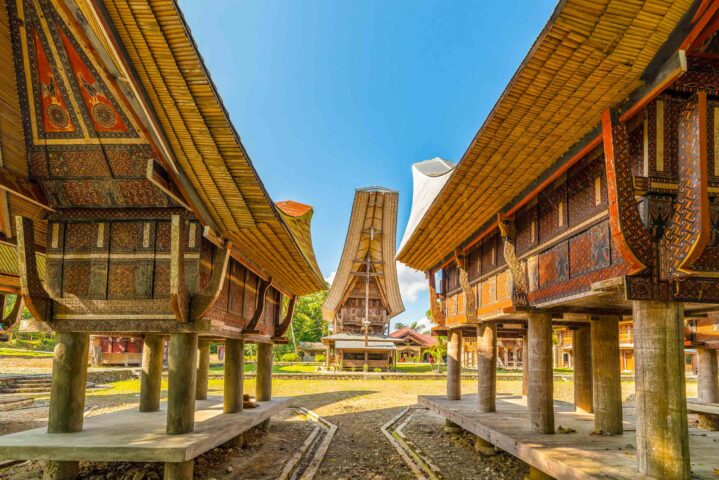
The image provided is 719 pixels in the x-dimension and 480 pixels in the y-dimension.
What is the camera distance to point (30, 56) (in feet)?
20.0

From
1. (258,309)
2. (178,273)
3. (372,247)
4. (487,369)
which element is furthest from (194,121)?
(372,247)

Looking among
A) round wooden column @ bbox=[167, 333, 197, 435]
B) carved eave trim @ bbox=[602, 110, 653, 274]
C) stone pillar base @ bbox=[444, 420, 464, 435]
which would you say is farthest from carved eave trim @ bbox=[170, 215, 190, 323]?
stone pillar base @ bbox=[444, 420, 464, 435]

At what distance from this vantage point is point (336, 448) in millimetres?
11008

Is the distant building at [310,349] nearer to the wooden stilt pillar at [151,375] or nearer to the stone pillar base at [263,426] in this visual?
the stone pillar base at [263,426]

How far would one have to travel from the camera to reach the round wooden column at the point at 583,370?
36.7 ft

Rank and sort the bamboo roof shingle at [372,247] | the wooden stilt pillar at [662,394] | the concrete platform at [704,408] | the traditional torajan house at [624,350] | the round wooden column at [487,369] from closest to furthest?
the wooden stilt pillar at [662,394] → the round wooden column at [487,369] → the concrete platform at [704,408] → the bamboo roof shingle at [372,247] → the traditional torajan house at [624,350]

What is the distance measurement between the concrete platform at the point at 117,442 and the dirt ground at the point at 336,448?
2.30 feet

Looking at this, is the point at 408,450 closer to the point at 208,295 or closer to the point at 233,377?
the point at 233,377

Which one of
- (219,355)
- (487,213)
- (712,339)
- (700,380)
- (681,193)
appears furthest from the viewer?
(219,355)

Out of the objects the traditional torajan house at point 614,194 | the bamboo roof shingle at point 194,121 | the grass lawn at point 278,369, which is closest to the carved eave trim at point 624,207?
the traditional torajan house at point 614,194

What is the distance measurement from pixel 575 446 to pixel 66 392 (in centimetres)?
722

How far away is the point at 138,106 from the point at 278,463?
6.85 metres

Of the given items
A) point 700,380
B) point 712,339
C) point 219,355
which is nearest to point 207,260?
point 712,339

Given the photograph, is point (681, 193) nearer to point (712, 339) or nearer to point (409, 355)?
point (712, 339)
